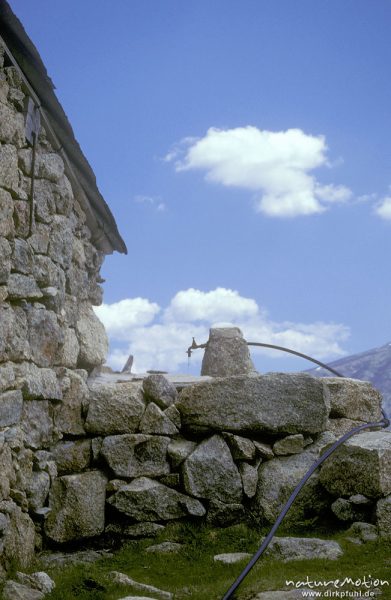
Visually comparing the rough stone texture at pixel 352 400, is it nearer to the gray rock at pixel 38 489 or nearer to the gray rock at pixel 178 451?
the gray rock at pixel 178 451

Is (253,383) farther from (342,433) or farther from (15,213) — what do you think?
(15,213)

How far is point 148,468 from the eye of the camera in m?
7.30

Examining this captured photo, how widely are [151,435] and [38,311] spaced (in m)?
1.83

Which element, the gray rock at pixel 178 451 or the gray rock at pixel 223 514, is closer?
the gray rock at pixel 223 514

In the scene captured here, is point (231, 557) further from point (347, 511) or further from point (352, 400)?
point (352, 400)

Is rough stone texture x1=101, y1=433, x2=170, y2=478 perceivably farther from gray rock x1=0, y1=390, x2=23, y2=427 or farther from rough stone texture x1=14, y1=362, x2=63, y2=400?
gray rock x1=0, y1=390, x2=23, y2=427

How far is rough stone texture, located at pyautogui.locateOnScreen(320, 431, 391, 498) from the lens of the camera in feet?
22.1

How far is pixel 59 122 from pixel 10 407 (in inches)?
125

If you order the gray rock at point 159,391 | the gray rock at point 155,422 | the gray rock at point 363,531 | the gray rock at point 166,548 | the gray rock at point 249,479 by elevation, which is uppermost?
→ the gray rock at point 159,391

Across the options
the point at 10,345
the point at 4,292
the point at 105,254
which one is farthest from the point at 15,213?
the point at 105,254

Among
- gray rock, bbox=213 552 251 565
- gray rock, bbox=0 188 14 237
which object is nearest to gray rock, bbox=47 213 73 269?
gray rock, bbox=0 188 14 237

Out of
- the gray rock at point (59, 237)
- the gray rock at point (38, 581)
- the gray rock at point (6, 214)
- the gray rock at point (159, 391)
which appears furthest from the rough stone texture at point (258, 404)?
the gray rock at point (6, 214)

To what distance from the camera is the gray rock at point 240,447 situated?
7305 mm

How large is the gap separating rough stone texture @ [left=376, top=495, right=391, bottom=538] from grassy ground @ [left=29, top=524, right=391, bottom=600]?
0.21m
